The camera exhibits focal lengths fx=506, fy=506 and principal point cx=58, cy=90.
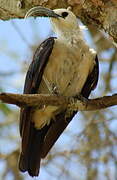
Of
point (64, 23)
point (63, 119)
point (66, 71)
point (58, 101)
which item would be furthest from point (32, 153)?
point (64, 23)

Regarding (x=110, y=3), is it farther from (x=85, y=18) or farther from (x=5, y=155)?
(x=5, y=155)

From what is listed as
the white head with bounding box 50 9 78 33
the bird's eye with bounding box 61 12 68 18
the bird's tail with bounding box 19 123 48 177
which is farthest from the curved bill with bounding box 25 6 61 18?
the bird's tail with bounding box 19 123 48 177

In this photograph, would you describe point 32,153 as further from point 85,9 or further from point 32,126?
point 85,9

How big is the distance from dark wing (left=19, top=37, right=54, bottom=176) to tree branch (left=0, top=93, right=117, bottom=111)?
1.35 ft

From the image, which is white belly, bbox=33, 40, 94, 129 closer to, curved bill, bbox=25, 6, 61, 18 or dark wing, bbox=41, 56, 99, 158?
dark wing, bbox=41, 56, 99, 158

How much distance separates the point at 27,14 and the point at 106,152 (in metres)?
2.44

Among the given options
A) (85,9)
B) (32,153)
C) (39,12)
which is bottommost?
(32,153)

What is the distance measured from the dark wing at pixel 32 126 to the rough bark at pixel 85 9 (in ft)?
1.25

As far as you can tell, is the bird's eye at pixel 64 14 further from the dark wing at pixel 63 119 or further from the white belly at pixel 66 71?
the dark wing at pixel 63 119

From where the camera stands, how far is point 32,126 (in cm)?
493

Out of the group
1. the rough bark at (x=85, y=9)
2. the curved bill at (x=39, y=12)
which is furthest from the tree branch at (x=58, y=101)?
the curved bill at (x=39, y=12)

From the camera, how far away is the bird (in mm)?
4535

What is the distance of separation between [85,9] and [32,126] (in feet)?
4.46

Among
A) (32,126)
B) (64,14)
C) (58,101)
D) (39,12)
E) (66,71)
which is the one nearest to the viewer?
(58,101)
